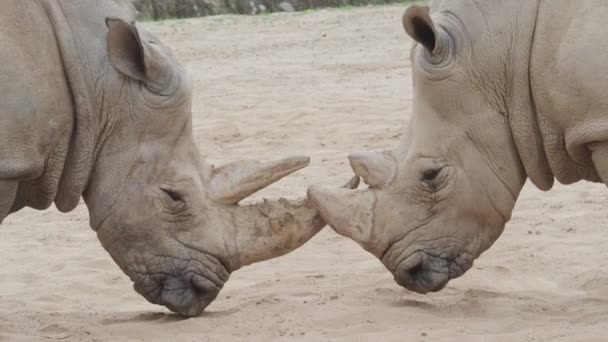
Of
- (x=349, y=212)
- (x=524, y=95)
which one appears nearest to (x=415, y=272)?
(x=349, y=212)

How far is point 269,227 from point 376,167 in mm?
562

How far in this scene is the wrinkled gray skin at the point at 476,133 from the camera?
20.0 feet

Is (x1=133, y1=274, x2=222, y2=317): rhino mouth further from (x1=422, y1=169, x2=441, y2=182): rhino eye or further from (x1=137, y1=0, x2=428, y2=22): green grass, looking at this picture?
(x1=137, y1=0, x2=428, y2=22): green grass

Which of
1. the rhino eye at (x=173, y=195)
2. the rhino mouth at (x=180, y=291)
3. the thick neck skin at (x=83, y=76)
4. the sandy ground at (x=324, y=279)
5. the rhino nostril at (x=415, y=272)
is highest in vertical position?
the thick neck skin at (x=83, y=76)

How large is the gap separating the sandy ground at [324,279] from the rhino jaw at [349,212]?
14.3 inches

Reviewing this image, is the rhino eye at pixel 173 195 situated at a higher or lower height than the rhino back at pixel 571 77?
lower

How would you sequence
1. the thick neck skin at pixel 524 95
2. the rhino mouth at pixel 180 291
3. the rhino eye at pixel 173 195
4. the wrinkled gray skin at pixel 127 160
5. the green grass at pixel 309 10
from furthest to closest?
1. the green grass at pixel 309 10
2. the rhino mouth at pixel 180 291
3. the rhino eye at pixel 173 195
4. the thick neck skin at pixel 524 95
5. the wrinkled gray skin at pixel 127 160

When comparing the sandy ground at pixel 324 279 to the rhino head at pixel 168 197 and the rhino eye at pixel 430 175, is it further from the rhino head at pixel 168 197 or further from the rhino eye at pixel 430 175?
the rhino eye at pixel 430 175

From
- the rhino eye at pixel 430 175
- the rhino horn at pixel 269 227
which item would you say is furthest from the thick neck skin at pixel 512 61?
the rhino horn at pixel 269 227

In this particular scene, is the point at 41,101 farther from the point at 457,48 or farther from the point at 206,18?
the point at 206,18

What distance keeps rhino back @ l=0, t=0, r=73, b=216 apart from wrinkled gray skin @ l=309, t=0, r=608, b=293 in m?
1.27

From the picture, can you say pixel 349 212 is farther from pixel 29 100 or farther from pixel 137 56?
pixel 29 100

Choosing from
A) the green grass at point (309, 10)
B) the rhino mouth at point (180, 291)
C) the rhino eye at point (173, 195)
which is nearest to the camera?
the rhino eye at point (173, 195)

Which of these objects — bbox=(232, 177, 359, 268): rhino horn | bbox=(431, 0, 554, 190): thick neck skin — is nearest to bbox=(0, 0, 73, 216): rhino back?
bbox=(232, 177, 359, 268): rhino horn
